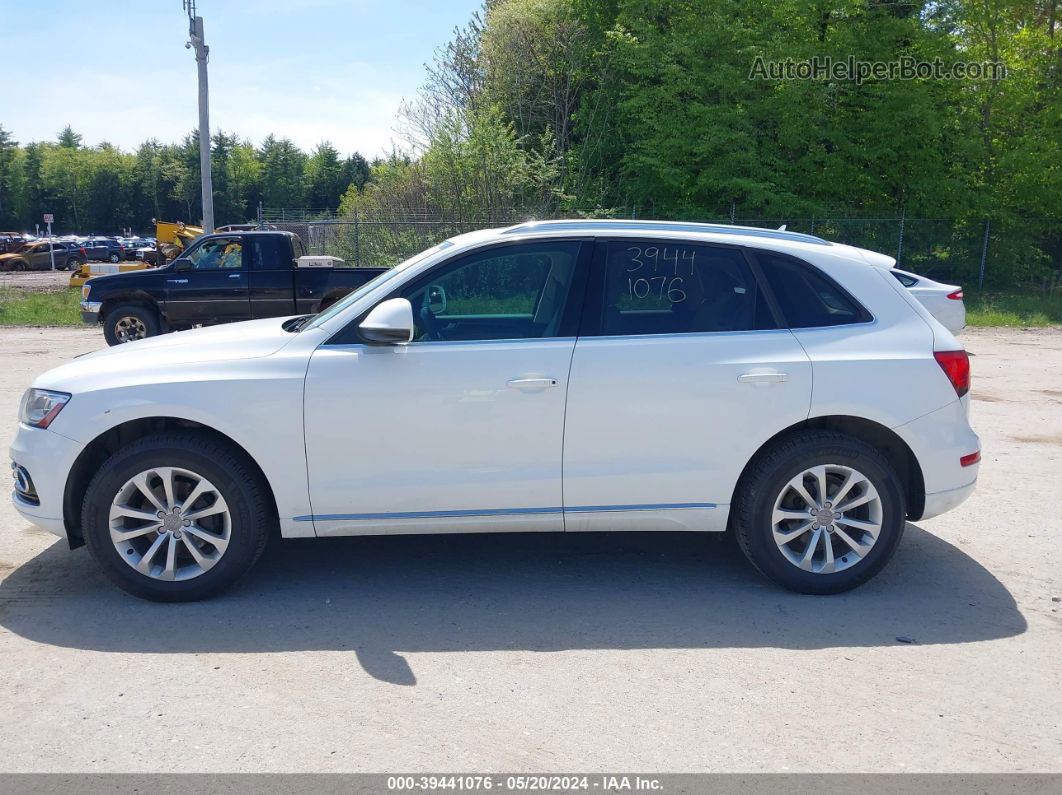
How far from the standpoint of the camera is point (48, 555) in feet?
17.7

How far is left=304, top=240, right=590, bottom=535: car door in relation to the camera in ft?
15.0

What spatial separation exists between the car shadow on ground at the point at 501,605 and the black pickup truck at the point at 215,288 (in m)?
9.83

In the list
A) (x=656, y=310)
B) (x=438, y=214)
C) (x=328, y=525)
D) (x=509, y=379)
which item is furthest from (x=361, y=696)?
(x=438, y=214)

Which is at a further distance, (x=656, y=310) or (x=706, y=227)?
(x=706, y=227)

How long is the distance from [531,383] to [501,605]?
1140 mm

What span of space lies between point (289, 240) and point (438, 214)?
35.4 feet

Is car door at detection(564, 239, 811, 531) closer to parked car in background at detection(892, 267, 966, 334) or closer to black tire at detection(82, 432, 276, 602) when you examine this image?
black tire at detection(82, 432, 276, 602)

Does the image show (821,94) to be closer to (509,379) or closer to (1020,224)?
(1020,224)

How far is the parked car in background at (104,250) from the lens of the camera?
52.0 meters

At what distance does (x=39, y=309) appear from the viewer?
22453 millimetres

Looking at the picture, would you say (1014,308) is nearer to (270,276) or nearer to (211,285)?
(270,276)

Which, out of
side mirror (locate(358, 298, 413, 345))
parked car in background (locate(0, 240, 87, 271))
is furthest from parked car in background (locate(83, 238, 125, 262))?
side mirror (locate(358, 298, 413, 345))

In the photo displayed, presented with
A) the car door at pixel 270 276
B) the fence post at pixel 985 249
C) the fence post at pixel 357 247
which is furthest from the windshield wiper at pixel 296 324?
the fence post at pixel 985 249

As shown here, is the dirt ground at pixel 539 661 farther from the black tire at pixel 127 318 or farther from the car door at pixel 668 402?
the black tire at pixel 127 318
